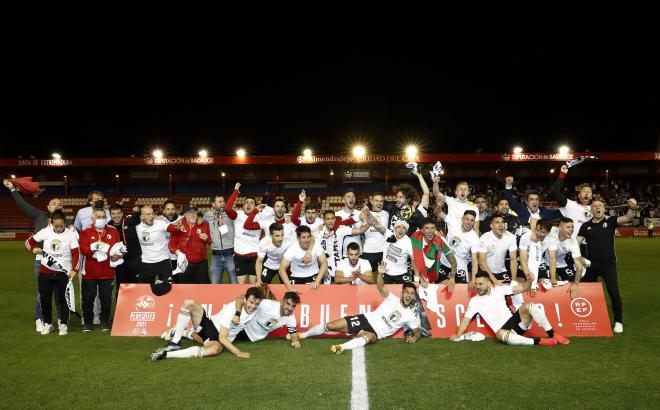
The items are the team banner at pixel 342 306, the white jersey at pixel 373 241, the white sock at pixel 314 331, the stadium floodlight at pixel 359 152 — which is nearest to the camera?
the white sock at pixel 314 331

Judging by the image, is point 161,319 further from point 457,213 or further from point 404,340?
point 457,213

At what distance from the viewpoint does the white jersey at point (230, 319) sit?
21.1ft

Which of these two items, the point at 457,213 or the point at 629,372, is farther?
the point at 457,213

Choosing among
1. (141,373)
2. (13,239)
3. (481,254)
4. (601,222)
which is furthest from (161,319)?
(13,239)

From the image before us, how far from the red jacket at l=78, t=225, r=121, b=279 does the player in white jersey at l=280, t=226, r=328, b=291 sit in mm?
2838

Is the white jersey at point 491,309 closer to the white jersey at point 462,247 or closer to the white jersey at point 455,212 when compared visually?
the white jersey at point 462,247

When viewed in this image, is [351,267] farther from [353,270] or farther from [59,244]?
[59,244]

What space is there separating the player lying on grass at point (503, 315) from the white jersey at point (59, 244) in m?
6.17

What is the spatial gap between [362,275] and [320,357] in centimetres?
219

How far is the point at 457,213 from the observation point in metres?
8.91

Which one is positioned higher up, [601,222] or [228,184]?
[228,184]

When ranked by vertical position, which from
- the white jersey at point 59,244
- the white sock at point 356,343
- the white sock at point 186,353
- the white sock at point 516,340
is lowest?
the white sock at point 516,340

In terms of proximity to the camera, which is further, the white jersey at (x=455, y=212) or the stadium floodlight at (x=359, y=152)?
the stadium floodlight at (x=359, y=152)

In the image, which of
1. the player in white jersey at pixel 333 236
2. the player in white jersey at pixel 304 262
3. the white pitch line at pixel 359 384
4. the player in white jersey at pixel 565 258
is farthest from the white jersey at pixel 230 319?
the player in white jersey at pixel 565 258
